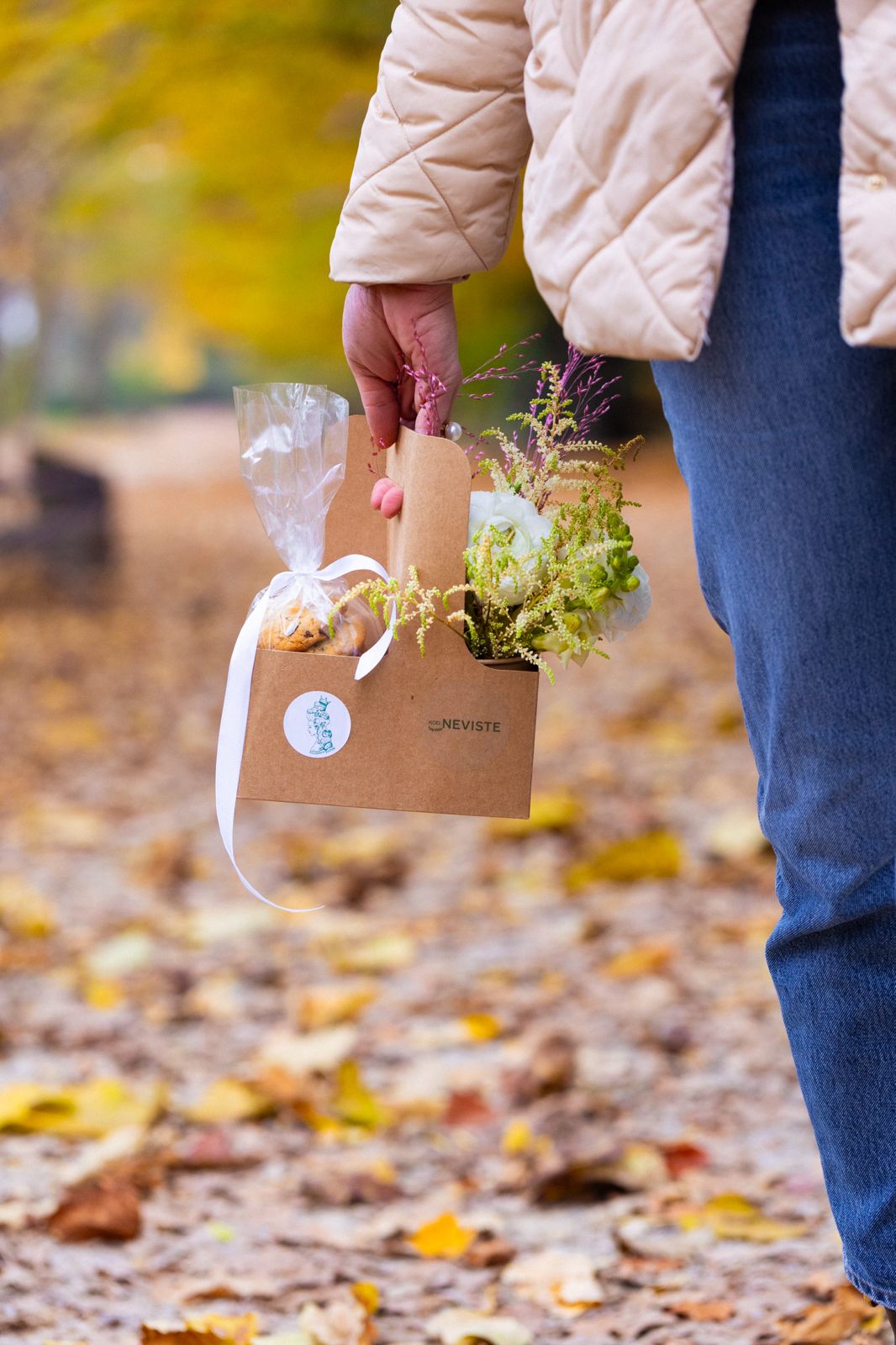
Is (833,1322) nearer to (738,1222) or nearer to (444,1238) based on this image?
(738,1222)

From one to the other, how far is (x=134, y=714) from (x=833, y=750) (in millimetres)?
4432

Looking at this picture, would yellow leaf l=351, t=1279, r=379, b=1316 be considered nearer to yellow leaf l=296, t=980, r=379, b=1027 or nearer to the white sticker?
the white sticker

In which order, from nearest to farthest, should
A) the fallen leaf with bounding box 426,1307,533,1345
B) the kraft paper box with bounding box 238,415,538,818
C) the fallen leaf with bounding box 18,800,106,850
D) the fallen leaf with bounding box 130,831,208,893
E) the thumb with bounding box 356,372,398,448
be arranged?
the kraft paper box with bounding box 238,415,538,818
the thumb with bounding box 356,372,398,448
the fallen leaf with bounding box 426,1307,533,1345
the fallen leaf with bounding box 130,831,208,893
the fallen leaf with bounding box 18,800,106,850

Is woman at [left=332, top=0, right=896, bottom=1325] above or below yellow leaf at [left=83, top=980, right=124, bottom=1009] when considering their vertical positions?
above

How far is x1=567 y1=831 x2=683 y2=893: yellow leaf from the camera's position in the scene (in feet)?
10.9

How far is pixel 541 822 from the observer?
145 inches

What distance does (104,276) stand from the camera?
26594mm

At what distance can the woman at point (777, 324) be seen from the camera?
1.02 meters

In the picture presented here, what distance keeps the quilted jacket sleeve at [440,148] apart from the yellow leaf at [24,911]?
7.01ft

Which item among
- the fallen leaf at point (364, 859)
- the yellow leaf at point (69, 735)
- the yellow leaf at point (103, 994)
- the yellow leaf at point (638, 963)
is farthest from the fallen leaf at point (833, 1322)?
the yellow leaf at point (69, 735)

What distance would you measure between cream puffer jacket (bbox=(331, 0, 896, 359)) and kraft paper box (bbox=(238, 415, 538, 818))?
272mm

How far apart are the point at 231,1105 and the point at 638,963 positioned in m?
0.90

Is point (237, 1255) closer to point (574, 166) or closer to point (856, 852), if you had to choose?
point (856, 852)

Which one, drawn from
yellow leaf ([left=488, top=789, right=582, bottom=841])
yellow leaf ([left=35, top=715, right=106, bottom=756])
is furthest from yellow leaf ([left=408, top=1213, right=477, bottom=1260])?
yellow leaf ([left=35, top=715, right=106, bottom=756])
